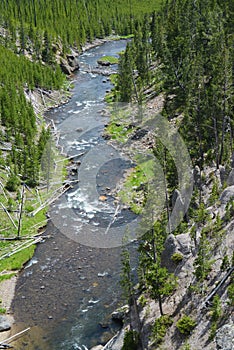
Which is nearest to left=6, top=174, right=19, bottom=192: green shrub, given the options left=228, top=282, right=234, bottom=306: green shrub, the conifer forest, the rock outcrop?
the conifer forest

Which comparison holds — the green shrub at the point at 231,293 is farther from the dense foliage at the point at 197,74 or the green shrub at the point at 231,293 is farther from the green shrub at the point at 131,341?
the dense foliage at the point at 197,74

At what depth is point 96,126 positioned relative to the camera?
100m

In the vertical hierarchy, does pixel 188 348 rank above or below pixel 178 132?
below

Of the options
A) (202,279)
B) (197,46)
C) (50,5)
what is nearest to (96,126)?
(197,46)

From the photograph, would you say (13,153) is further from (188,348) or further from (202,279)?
(188,348)

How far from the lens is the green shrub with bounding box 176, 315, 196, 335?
36750 mm

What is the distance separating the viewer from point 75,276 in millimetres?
53562

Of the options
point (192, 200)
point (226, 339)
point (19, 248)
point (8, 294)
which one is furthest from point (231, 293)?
point (19, 248)

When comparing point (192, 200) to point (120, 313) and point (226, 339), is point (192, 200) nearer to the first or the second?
point (120, 313)

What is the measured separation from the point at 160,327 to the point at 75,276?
56.4 feet

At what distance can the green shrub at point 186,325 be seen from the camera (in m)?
36.8

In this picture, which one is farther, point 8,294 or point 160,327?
point 8,294

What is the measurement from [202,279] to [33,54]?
119m

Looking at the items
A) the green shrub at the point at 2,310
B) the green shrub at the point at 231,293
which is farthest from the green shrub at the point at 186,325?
the green shrub at the point at 2,310
